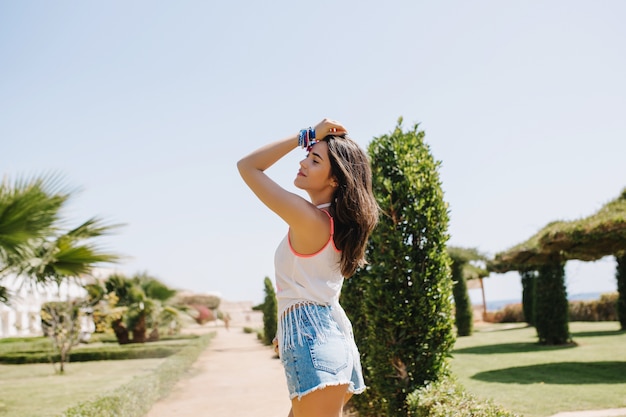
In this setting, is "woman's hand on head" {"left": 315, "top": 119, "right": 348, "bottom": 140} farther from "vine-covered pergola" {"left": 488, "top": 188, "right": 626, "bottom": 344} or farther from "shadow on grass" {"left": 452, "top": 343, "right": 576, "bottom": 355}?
"shadow on grass" {"left": 452, "top": 343, "right": 576, "bottom": 355}

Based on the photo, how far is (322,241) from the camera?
79.1 inches

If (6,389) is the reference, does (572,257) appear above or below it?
above

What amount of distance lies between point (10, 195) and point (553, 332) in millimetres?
13105

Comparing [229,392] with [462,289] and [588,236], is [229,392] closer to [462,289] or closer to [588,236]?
[588,236]

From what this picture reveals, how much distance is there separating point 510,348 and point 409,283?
10316mm

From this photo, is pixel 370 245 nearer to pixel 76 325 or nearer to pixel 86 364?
pixel 76 325

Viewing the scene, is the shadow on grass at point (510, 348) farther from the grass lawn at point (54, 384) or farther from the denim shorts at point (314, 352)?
the denim shorts at point (314, 352)

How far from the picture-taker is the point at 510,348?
1411cm

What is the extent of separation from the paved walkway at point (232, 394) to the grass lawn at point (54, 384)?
1.15 meters

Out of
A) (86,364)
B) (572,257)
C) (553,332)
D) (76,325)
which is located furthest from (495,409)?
(86,364)

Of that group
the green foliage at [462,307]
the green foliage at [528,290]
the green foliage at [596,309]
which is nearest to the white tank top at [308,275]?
the green foliage at [462,307]

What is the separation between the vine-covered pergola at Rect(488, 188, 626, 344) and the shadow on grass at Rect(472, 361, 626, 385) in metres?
2.31

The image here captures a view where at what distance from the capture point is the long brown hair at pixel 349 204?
207 centimetres

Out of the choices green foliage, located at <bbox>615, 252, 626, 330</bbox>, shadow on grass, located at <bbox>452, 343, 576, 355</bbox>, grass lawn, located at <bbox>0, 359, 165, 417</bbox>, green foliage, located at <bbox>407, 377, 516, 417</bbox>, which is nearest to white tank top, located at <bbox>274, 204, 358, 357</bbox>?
green foliage, located at <bbox>407, 377, 516, 417</bbox>
